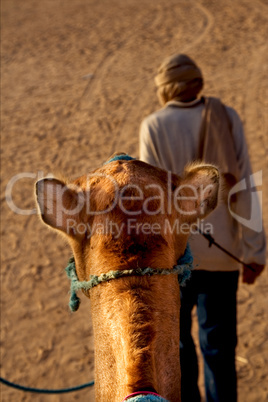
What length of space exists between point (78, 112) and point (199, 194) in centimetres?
780

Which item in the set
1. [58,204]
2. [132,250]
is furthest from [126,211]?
[58,204]

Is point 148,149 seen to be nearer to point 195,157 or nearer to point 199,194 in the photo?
point 195,157

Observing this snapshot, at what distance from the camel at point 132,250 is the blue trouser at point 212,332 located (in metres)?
1.20

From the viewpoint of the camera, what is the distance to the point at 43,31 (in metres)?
13.8

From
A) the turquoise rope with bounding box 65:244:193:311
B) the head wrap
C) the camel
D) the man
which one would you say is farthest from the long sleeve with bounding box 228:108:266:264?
the turquoise rope with bounding box 65:244:193:311

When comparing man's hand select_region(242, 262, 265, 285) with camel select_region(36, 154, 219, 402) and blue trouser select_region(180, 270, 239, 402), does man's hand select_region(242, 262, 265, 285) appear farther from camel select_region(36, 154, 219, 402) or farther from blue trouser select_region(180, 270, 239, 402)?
camel select_region(36, 154, 219, 402)

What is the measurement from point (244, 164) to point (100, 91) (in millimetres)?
7659

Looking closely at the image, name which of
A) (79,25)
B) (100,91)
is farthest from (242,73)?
(79,25)

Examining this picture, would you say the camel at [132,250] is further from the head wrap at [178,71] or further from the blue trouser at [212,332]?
→ the blue trouser at [212,332]

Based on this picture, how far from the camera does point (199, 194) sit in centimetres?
190

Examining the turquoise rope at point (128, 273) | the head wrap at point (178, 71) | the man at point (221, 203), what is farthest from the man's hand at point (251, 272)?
the head wrap at point (178, 71)

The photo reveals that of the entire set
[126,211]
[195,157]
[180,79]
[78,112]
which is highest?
[78,112]

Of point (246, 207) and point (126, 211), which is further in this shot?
point (246, 207)

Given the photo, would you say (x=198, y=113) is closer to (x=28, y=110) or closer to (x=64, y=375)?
(x=64, y=375)
